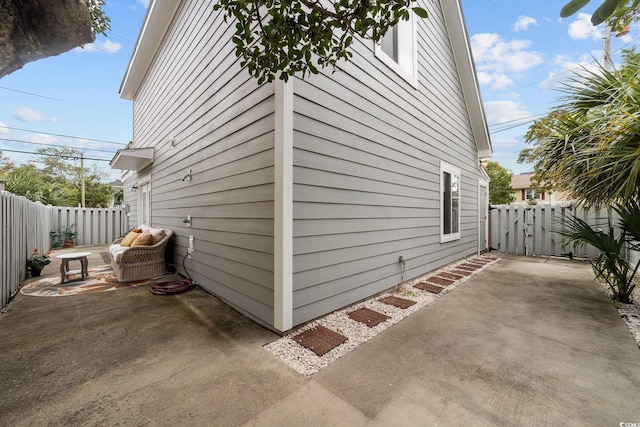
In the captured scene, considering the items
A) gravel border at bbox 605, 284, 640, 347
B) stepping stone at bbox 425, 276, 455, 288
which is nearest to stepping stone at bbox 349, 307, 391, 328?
stepping stone at bbox 425, 276, 455, 288

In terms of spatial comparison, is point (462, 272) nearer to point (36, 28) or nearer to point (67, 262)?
point (36, 28)

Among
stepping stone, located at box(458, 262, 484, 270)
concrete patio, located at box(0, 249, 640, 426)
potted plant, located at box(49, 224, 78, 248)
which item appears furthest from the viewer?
potted plant, located at box(49, 224, 78, 248)

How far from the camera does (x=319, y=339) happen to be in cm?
239

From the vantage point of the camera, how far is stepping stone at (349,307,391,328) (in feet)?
9.18

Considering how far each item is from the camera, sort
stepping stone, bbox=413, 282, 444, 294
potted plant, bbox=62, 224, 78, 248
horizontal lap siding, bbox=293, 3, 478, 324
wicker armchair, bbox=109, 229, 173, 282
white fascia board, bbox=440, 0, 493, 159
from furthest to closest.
→ potted plant, bbox=62, 224, 78, 248, white fascia board, bbox=440, 0, 493, 159, wicker armchair, bbox=109, 229, 173, 282, stepping stone, bbox=413, 282, 444, 294, horizontal lap siding, bbox=293, 3, 478, 324

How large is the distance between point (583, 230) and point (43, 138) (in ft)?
96.4

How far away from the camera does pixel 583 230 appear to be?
3.55 meters

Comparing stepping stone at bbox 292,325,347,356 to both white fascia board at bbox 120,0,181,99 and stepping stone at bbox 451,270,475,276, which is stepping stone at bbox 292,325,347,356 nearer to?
stepping stone at bbox 451,270,475,276

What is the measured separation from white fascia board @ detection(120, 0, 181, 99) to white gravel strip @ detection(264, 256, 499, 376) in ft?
19.8

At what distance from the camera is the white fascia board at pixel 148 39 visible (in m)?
4.83

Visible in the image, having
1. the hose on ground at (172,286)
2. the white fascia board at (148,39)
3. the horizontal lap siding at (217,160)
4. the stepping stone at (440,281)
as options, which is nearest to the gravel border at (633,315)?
the stepping stone at (440,281)

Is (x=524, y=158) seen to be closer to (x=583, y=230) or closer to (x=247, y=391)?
(x=583, y=230)

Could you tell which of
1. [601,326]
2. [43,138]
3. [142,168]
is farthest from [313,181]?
[43,138]

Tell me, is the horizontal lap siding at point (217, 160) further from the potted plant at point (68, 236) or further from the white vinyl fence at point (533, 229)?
the white vinyl fence at point (533, 229)
